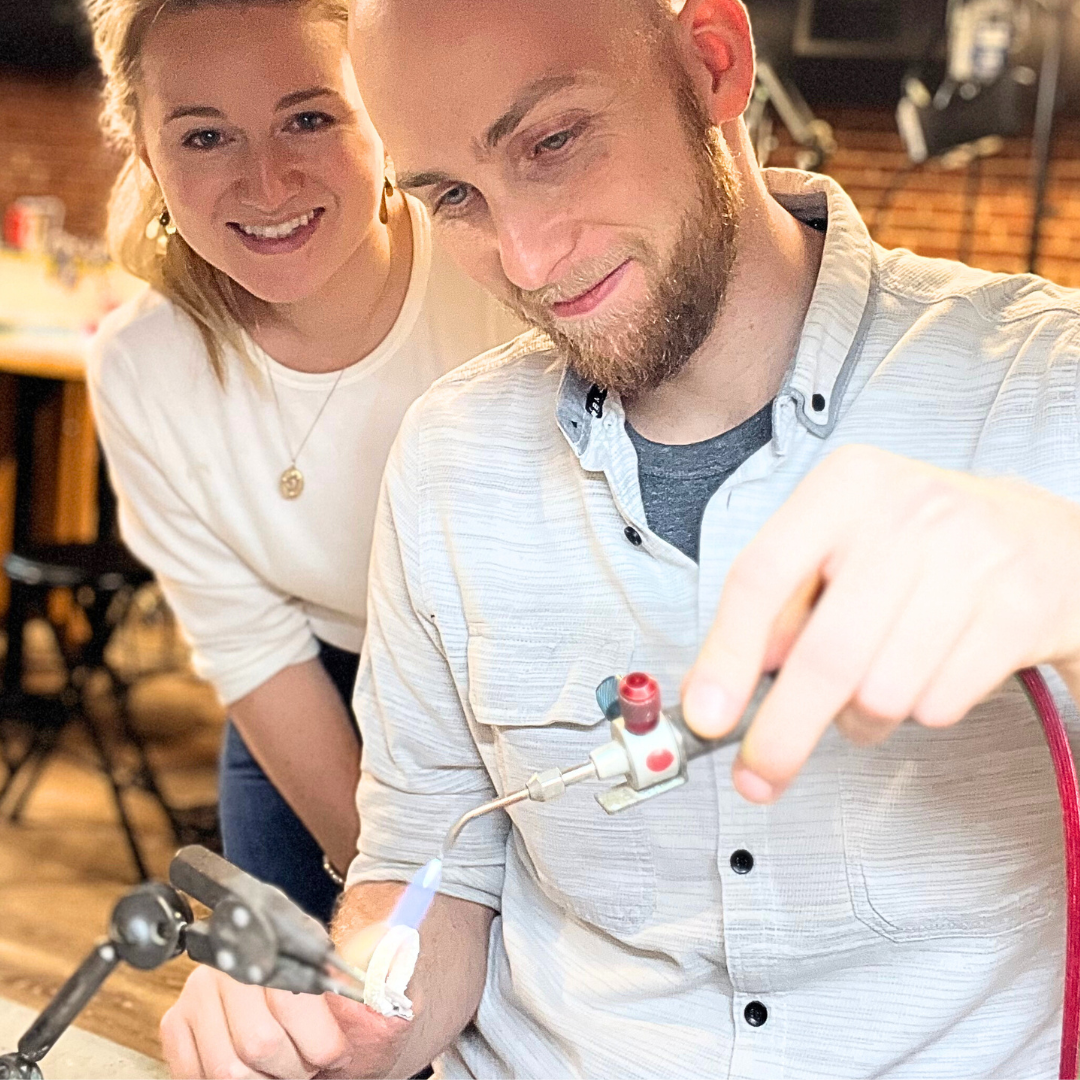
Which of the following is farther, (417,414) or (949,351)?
(417,414)

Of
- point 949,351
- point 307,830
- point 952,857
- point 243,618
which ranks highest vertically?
point 949,351

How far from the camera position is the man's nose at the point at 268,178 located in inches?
54.1

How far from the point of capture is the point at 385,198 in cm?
151

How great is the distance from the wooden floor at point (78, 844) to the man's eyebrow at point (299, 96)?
3.33 ft

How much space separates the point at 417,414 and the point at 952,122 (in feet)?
8.31

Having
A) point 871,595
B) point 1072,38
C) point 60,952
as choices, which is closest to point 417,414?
point 871,595

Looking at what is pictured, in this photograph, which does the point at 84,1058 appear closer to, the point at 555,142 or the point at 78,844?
the point at 555,142

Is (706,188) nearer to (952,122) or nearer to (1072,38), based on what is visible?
(952,122)

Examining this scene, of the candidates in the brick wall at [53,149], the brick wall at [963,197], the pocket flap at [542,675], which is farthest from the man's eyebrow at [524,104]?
the brick wall at [53,149]

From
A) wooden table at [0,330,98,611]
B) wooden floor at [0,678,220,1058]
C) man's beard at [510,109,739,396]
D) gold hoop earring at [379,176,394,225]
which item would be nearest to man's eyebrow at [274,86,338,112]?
gold hoop earring at [379,176,394,225]

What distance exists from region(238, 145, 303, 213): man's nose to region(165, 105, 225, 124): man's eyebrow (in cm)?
4

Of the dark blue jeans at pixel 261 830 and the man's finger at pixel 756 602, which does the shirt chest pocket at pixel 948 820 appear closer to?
the man's finger at pixel 756 602

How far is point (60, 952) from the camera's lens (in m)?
2.79

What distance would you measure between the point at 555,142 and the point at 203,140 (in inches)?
19.2
